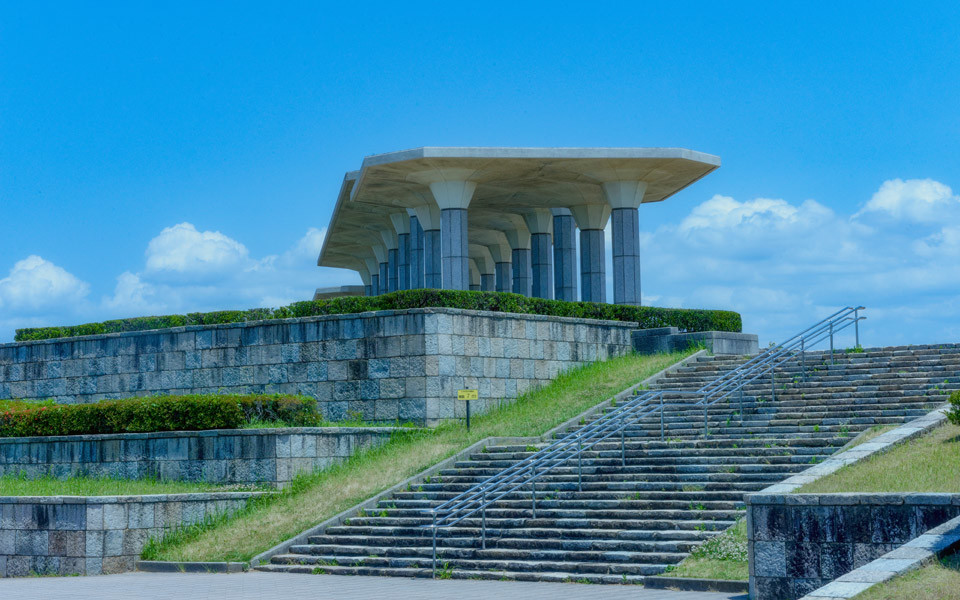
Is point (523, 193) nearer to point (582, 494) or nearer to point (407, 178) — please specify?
point (407, 178)

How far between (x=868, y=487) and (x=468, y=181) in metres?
18.0

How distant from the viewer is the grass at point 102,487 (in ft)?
64.3

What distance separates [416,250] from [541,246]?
4.13 meters

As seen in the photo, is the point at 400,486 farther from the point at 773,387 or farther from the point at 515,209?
the point at 515,209

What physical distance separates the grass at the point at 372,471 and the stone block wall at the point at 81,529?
0.35 m

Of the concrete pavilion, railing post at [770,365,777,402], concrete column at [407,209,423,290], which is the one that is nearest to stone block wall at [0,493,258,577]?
railing post at [770,365,777,402]

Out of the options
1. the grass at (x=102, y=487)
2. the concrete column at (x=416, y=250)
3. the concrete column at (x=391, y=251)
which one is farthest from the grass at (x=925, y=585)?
the concrete column at (x=391, y=251)

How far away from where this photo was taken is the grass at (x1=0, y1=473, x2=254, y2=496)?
19.6 meters

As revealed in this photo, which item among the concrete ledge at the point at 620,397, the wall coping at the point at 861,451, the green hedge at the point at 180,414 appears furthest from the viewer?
the green hedge at the point at 180,414

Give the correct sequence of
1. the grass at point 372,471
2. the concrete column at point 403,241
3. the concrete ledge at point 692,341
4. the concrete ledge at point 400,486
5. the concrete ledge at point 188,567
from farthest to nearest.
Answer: the concrete column at point 403,241
the concrete ledge at point 692,341
the grass at point 372,471
the concrete ledge at point 400,486
the concrete ledge at point 188,567

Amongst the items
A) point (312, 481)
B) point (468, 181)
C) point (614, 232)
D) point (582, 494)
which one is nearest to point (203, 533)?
point (312, 481)

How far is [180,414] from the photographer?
21375mm

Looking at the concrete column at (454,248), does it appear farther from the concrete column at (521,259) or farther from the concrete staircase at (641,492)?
the concrete column at (521,259)

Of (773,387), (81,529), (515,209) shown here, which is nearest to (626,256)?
(515,209)
